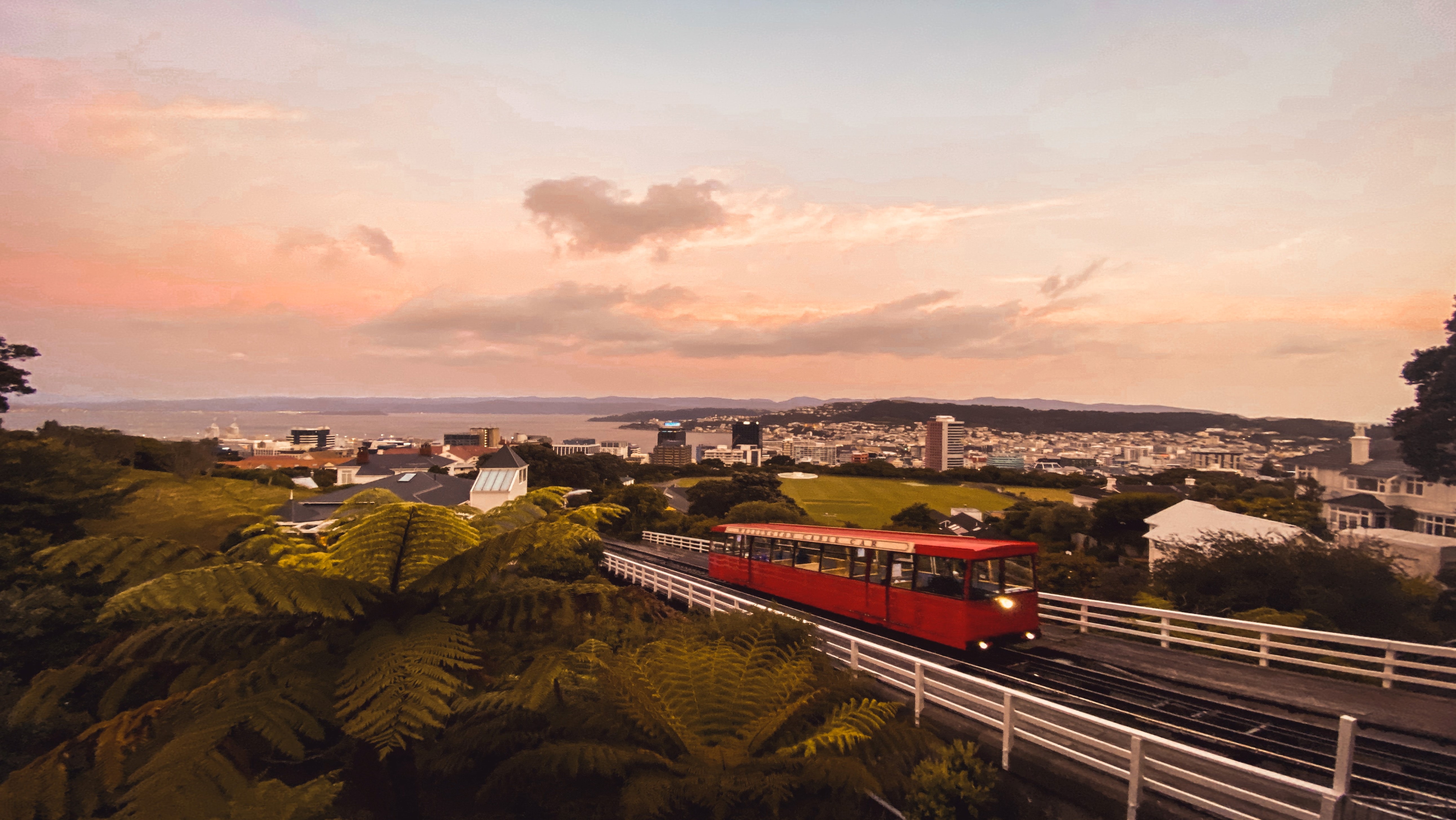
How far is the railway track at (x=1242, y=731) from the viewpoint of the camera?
18.3 ft

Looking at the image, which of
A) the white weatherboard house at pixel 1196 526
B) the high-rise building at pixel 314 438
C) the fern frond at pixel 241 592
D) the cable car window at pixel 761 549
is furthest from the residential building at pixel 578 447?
the high-rise building at pixel 314 438

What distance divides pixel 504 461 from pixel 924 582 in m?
31.1

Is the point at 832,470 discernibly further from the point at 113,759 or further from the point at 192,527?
the point at 113,759

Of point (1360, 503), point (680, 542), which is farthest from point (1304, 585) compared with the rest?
point (1360, 503)

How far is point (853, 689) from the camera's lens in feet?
16.1

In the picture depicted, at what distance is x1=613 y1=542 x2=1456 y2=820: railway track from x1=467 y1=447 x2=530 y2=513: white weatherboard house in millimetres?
28617

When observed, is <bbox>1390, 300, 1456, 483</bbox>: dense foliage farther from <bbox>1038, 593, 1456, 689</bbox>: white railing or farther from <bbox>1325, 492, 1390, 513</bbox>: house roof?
<bbox>1038, 593, 1456, 689</bbox>: white railing

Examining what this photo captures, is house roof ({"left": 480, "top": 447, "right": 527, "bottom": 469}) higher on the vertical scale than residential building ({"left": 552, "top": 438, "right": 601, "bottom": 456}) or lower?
higher

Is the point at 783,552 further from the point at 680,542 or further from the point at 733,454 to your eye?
the point at 733,454

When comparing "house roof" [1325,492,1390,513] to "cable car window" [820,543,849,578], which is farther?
"house roof" [1325,492,1390,513]

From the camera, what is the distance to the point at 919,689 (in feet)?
23.9

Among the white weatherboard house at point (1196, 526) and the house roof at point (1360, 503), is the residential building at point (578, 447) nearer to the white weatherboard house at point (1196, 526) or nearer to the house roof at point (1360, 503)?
the white weatherboard house at point (1196, 526)

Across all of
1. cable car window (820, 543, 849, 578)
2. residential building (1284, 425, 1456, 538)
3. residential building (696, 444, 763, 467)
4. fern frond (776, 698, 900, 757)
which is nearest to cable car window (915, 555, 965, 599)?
cable car window (820, 543, 849, 578)

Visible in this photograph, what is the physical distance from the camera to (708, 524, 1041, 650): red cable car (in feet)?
33.6
